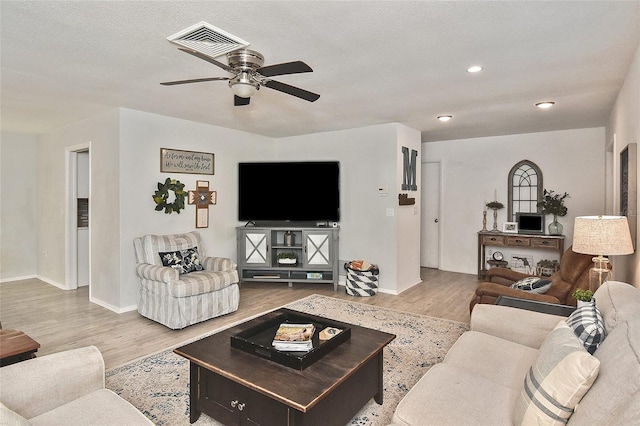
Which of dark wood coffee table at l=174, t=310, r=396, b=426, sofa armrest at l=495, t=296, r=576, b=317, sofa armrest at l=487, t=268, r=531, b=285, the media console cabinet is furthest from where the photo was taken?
the media console cabinet

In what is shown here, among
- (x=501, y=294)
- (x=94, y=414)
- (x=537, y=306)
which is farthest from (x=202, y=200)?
(x=537, y=306)

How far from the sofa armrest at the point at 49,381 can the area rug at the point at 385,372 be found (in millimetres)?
615

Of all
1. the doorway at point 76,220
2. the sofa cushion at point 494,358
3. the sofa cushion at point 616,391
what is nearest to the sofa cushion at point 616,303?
the sofa cushion at point 616,391

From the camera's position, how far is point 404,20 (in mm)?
2070

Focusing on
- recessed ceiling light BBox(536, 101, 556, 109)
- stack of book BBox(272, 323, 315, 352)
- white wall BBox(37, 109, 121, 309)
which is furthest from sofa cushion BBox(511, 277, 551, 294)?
white wall BBox(37, 109, 121, 309)

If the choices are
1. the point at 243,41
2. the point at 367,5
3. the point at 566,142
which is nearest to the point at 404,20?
the point at 367,5

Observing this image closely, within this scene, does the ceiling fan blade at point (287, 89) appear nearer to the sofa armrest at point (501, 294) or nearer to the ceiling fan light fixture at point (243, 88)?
the ceiling fan light fixture at point (243, 88)

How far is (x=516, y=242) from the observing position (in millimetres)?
5484

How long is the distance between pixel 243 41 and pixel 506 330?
2.48 metres

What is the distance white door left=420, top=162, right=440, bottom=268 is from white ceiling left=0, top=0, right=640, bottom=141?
2.30m

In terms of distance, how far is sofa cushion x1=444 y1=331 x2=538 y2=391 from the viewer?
1.77 metres

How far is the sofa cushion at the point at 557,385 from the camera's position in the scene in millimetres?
1189

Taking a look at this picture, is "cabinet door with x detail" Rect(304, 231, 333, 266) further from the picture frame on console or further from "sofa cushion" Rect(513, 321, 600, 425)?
"sofa cushion" Rect(513, 321, 600, 425)

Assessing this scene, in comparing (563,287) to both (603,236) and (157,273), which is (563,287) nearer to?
(603,236)
